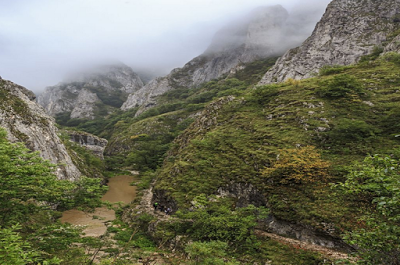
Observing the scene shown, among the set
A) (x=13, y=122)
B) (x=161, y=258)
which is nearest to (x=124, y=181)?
(x=13, y=122)

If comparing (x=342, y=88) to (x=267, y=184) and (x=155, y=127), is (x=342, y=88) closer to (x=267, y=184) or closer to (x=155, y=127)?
(x=267, y=184)

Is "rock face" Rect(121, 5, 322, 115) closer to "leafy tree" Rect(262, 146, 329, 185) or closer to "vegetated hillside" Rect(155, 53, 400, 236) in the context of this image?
"vegetated hillside" Rect(155, 53, 400, 236)

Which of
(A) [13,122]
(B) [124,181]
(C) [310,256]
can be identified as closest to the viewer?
(C) [310,256]

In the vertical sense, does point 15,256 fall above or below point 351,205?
above

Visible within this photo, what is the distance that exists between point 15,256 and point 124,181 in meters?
37.1

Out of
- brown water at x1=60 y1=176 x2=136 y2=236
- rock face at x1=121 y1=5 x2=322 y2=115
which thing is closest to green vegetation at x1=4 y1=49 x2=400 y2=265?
brown water at x1=60 y1=176 x2=136 y2=236

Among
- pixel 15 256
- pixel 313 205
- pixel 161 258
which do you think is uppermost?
pixel 15 256

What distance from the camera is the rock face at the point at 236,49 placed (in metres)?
119

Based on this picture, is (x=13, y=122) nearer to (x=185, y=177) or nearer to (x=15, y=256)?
(x=185, y=177)

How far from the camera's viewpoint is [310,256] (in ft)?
36.3

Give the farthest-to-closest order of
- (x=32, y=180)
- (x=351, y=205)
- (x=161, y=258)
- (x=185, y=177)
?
(x=185, y=177)
(x=161, y=258)
(x=351, y=205)
(x=32, y=180)

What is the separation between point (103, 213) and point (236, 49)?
131 meters

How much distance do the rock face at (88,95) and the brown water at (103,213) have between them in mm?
104223

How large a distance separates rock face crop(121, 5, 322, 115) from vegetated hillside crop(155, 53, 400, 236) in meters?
86.5
